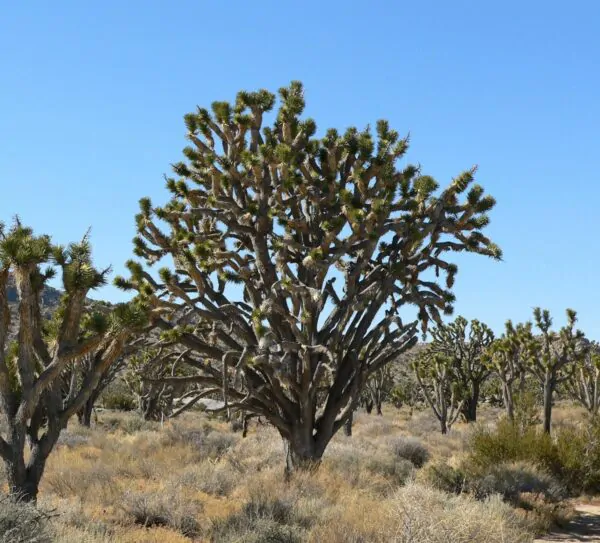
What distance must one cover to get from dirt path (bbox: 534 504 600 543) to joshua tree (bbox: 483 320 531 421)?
12756mm

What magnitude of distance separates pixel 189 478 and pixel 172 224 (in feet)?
15.6

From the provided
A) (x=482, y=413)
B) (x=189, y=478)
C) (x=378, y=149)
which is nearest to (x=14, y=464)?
(x=189, y=478)

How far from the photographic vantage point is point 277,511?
27.1ft

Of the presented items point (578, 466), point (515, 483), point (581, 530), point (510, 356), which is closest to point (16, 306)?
point (510, 356)

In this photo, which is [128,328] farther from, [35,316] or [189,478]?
[189,478]

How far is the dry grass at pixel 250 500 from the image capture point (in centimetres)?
654

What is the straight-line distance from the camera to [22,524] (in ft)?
18.1

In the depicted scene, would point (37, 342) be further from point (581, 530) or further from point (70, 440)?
point (70, 440)

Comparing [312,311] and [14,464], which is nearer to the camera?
[14,464]

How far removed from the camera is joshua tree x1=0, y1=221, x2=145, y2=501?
24.1 feet

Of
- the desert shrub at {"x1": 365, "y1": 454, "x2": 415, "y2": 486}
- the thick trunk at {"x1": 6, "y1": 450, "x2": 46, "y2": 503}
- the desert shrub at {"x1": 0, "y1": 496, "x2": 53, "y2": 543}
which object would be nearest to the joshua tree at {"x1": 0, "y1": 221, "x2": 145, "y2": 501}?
the thick trunk at {"x1": 6, "y1": 450, "x2": 46, "y2": 503}

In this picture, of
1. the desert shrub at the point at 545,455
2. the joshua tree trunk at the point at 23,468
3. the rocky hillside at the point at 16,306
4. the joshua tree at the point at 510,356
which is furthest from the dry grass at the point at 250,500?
the joshua tree at the point at 510,356

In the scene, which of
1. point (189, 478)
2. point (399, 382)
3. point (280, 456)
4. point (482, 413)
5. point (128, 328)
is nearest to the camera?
point (128, 328)

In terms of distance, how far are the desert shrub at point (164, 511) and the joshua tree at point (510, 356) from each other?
17553 millimetres
